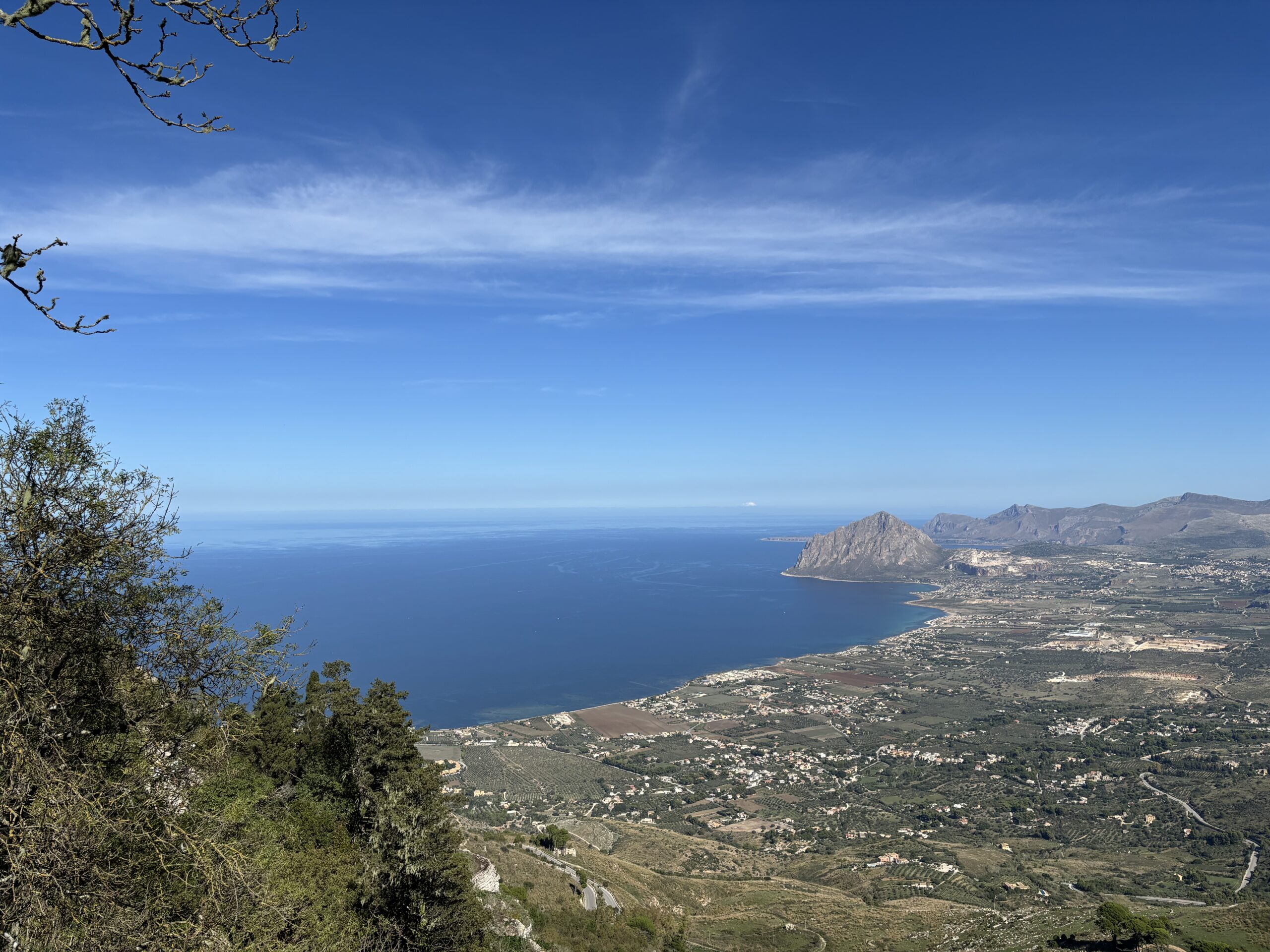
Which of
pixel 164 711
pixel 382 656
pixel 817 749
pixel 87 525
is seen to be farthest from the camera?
pixel 382 656

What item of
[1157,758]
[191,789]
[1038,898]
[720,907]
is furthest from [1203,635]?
[191,789]

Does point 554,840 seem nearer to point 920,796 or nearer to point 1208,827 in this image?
point 920,796

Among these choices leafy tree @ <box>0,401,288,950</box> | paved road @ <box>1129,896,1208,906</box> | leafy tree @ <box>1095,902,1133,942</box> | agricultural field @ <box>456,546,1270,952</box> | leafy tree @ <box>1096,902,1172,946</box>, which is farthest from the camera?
paved road @ <box>1129,896,1208,906</box>

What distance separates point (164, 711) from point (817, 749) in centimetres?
7093

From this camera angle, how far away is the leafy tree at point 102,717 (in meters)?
4.26

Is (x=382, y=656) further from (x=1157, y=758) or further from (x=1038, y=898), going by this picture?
(x=1157, y=758)

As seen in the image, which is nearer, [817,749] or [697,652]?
[817,749]

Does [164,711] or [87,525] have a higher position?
[87,525]

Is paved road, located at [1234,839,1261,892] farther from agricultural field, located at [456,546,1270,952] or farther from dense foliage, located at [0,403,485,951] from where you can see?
dense foliage, located at [0,403,485,951]

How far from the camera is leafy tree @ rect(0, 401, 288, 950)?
426 centimetres

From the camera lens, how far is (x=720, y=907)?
32.2 m

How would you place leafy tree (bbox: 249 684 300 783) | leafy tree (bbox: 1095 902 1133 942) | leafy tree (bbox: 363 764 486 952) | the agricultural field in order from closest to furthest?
leafy tree (bbox: 363 764 486 952) → leafy tree (bbox: 249 684 300 783) → leafy tree (bbox: 1095 902 1133 942) → the agricultural field

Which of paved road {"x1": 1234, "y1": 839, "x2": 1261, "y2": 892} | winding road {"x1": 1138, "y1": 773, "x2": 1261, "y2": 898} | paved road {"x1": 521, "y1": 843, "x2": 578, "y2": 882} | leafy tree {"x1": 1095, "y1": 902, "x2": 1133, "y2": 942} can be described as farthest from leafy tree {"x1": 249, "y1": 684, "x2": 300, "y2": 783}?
paved road {"x1": 1234, "y1": 839, "x2": 1261, "y2": 892}

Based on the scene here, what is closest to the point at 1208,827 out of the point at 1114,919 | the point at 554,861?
the point at 1114,919
